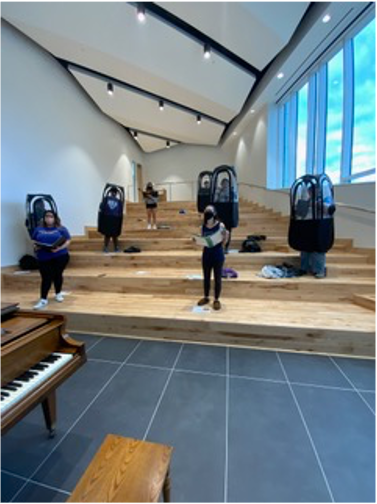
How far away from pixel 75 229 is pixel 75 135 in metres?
2.18

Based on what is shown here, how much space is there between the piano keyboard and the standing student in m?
1.88

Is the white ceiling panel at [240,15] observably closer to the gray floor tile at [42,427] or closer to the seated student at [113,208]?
the gray floor tile at [42,427]

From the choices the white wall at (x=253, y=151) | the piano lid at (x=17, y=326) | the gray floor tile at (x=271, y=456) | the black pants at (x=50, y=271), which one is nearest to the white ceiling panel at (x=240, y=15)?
the gray floor tile at (x=271, y=456)

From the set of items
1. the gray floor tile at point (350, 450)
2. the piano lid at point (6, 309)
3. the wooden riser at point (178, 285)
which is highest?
the piano lid at point (6, 309)

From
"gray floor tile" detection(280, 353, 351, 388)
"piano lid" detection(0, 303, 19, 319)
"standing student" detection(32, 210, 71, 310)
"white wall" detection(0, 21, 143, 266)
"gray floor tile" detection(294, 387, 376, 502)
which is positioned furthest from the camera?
"white wall" detection(0, 21, 143, 266)

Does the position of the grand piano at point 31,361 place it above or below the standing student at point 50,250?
below

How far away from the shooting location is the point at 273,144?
596 centimetres

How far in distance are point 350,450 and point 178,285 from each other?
2.88 m

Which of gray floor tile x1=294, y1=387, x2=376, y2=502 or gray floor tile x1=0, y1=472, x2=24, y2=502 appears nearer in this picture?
gray floor tile x1=294, y1=387, x2=376, y2=502

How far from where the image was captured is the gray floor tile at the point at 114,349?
2.31m

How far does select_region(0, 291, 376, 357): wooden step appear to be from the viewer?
229 centimetres

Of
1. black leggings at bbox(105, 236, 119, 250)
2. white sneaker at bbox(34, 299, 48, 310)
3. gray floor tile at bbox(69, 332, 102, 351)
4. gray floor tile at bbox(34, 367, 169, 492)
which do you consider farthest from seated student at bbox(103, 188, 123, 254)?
gray floor tile at bbox(34, 367, 169, 492)

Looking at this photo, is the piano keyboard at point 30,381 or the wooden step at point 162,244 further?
the wooden step at point 162,244

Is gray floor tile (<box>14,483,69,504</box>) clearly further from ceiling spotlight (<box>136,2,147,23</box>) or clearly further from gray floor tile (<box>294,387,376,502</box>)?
ceiling spotlight (<box>136,2,147,23</box>)
